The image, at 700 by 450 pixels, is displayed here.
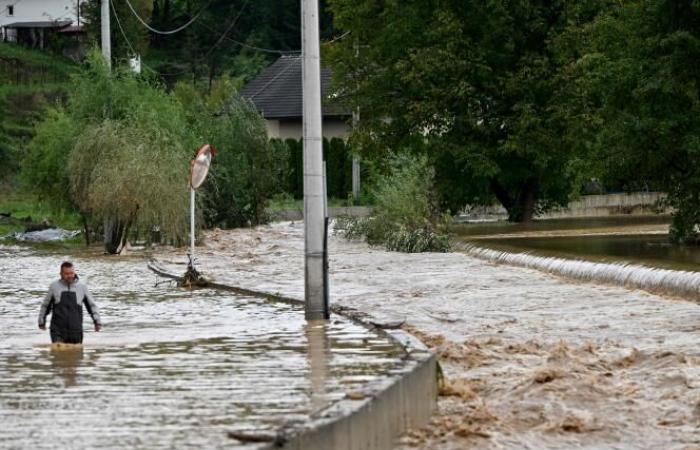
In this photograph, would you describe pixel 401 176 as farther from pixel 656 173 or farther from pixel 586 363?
pixel 586 363

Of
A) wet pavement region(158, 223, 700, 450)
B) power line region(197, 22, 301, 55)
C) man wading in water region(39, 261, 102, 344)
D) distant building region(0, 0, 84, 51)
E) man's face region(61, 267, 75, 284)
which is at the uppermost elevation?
distant building region(0, 0, 84, 51)

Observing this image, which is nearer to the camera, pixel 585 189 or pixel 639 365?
pixel 639 365

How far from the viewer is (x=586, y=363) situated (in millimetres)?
15586

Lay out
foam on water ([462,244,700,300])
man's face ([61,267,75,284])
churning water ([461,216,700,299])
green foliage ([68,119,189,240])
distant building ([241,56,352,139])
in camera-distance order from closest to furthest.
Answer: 1. man's face ([61,267,75,284])
2. foam on water ([462,244,700,300])
3. churning water ([461,216,700,299])
4. green foliage ([68,119,189,240])
5. distant building ([241,56,352,139])

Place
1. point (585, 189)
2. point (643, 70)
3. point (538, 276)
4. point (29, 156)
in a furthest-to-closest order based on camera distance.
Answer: point (585, 189), point (29, 156), point (643, 70), point (538, 276)

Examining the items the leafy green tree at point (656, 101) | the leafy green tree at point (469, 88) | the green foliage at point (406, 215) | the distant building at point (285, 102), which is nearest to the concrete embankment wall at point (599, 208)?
the leafy green tree at point (469, 88)

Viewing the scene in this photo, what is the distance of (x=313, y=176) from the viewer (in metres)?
18.6

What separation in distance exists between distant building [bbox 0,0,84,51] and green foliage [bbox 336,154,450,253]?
6307 centimetres

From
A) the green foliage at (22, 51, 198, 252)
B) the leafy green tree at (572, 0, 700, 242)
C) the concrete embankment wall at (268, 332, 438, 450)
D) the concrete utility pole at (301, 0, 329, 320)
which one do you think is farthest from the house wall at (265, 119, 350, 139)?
the concrete embankment wall at (268, 332, 438, 450)

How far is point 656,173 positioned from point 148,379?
69.5 ft

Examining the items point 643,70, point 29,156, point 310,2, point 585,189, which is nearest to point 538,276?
point 643,70

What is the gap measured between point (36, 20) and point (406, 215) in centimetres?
7158

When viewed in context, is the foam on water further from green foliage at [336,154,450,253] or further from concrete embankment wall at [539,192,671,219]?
concrete embankment wall at [539,192,671,219]

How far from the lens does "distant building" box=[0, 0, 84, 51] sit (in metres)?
104
